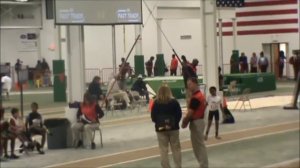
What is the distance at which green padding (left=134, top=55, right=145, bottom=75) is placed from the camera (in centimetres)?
1950

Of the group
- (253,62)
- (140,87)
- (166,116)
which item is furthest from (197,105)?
(253,62)

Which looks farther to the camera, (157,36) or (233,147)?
(157,36)

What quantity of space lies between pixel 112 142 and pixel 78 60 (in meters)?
1.56

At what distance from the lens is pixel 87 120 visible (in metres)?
10.5

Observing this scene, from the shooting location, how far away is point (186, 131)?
1152cm

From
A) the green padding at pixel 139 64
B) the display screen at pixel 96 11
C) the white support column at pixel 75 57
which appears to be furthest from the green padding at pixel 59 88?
the display screen at pixel 96 11

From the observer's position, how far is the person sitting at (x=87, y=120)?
34.3 ft

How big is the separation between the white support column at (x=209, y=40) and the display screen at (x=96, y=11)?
13.9 ft

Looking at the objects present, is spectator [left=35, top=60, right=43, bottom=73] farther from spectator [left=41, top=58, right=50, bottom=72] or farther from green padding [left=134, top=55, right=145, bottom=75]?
green padding [left=134, top=55, right=145, bottom=75]

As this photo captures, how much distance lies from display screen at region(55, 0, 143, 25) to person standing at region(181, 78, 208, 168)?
1400 mm

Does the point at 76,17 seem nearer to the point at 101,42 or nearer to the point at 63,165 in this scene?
the point at 63,165

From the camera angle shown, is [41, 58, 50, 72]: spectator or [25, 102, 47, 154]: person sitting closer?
[25, 102, 47, 154]: person sitting

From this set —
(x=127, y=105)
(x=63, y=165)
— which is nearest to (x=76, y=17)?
(x=63, y=165)

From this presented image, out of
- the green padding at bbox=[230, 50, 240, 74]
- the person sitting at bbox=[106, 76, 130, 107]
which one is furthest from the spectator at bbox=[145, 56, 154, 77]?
the green padding at bbox=[230, 50, 240, 74]
